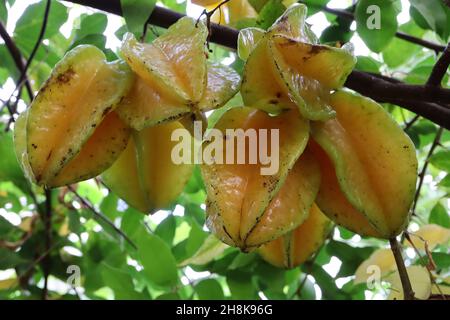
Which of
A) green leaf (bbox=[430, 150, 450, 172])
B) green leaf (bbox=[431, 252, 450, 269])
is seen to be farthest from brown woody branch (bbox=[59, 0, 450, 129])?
green leaf (bbox=[431, 252, 450, 269])

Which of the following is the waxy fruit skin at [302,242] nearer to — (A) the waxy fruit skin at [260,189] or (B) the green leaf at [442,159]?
(A) the waxy fruit skin at [260,189]

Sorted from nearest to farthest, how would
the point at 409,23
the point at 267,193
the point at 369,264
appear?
the point at 267,193 → the point at 369,264 → the point at 409,23

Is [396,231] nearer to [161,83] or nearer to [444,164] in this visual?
[161,83]

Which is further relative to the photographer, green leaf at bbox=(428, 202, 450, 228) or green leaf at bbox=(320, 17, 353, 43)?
green leaf at bbox=(428, 202, 450, 228)

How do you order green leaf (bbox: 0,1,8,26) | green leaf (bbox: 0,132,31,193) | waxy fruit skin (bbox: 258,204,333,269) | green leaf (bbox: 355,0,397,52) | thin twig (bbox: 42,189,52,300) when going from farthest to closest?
thin twig (bbox: 42,189,52,300) < green leaf (bbox: 0,132,31,193) < green leaf (bbox: 0,1,8,26) < green leaf (bbox: 355,0,397,52) < waxy fruit skin (bbox: 258,204,333,269)

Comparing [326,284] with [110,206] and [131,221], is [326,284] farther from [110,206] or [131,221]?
[110,206]

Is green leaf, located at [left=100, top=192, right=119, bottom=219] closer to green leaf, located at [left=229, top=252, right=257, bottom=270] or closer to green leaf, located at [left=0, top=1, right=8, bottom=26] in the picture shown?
green leaf, located at [left=229, top=252, right=257, bottom=270]

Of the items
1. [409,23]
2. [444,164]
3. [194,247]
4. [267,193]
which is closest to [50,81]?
[267,193]
